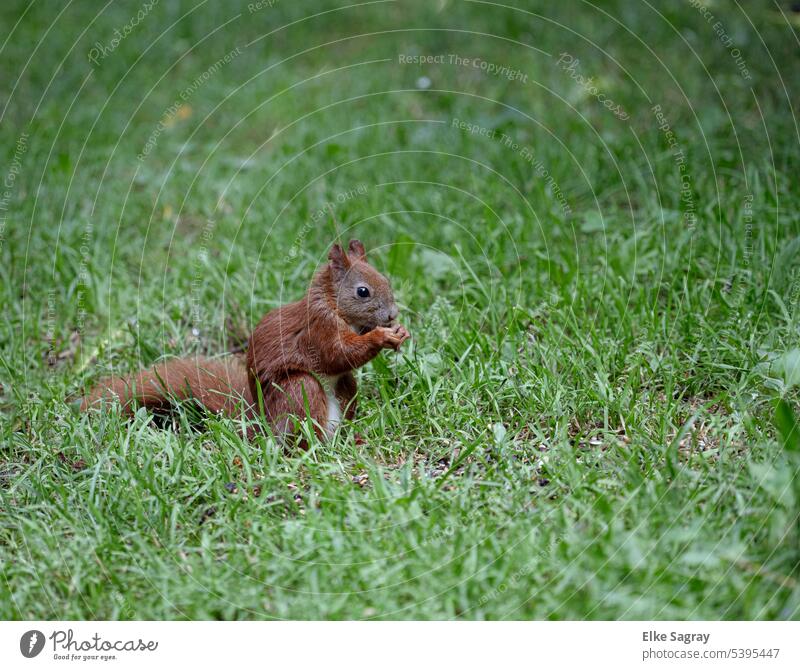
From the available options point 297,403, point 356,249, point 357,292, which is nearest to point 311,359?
point 297,403

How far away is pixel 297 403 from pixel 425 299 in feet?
4.01

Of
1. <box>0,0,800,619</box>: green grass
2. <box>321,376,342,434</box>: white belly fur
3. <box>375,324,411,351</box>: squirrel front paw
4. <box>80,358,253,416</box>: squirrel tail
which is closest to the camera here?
<box>0,0,800,619</box>: green grass

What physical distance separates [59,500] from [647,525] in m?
2.00

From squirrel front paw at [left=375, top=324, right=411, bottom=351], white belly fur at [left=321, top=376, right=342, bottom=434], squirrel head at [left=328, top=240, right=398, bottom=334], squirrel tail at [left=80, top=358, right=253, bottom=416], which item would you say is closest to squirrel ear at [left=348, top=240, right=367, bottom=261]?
squirrel head at [left=328, top=240, right=398, bottom=334]

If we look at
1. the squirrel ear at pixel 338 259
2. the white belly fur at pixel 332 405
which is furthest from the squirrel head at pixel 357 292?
the white belly fur at pixel 332 405

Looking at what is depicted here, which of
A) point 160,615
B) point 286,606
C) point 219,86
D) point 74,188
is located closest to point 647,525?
point 286,606

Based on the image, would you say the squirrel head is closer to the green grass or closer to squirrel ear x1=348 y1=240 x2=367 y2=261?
squirrel ear x1=348 y1=240 x2=367 y2=261

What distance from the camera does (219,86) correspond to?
21.5ft

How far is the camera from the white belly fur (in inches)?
132

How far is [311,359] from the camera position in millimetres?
3330

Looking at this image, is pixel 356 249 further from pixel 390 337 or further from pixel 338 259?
pixel 390 337

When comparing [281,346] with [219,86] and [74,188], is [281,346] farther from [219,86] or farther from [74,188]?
[219,86]

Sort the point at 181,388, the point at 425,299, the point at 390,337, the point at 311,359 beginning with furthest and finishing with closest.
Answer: the point at 425,299, the point at 181,388, the point at 311,359, the point at 390,337

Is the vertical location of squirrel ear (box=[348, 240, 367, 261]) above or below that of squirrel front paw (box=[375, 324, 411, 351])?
above
